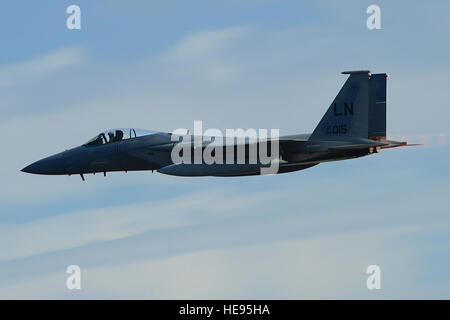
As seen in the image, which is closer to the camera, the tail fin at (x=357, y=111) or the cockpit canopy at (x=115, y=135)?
the tail fin at (x=357, y=111)

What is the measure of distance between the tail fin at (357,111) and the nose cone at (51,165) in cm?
1094

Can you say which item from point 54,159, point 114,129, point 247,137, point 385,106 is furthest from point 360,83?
point 54,159

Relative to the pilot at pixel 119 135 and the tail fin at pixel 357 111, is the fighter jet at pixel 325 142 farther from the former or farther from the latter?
the pilot at pixel 119 135

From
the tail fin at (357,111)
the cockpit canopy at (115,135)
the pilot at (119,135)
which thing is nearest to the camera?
the tail fin at (357,111)

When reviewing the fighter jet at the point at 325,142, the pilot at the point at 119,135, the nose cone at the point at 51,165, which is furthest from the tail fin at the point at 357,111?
the nose cone at the point at 51,165

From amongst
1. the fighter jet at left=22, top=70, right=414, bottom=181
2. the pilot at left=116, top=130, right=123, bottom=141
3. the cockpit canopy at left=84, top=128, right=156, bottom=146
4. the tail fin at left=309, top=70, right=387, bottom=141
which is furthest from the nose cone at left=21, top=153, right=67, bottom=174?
the tail fin at left=309, top=70, right=387, bottom=141

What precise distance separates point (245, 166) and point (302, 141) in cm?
244

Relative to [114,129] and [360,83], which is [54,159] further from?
[360,83]

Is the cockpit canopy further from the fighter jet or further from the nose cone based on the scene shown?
the nose cone

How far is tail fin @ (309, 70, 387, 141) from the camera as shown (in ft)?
131

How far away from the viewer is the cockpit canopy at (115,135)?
1730 inches

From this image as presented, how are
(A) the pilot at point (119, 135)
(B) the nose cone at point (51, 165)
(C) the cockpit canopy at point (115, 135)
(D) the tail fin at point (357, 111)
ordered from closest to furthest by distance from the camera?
1. (D) the tail fin at point (357, 111)
2. (C) the cockpit canopy at point (115, 135)
3. (A) the pilot at point (119, 135)
4. (B) the nose cone at point (51, 165)

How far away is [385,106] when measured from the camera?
4072 cm

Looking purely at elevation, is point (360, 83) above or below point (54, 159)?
above
